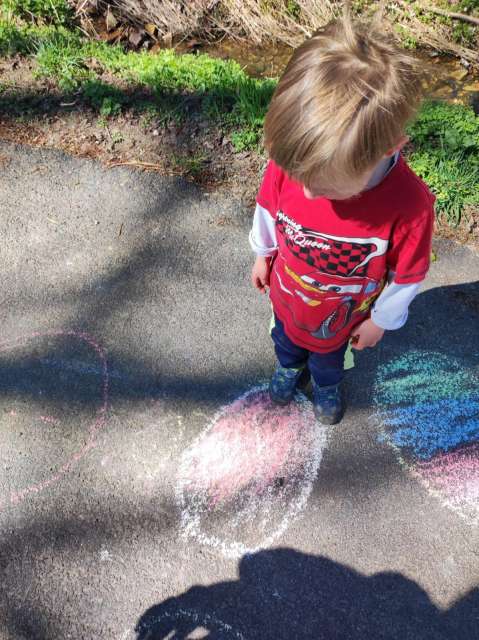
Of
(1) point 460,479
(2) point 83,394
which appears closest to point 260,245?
(2) point 83,394

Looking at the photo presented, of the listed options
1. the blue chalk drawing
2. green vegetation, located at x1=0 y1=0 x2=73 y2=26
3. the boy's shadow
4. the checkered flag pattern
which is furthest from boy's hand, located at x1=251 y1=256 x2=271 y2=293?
green vegetation, located at x1=0 y1=0 x2=73 y2=26

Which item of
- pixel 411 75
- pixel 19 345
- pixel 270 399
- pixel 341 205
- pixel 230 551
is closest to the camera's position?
pixel 411 75

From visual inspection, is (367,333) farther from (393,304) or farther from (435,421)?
(435,421)

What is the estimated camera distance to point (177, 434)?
2320 mm

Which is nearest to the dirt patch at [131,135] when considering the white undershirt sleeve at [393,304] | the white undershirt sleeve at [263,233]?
the white undershirt sleeve at [263,233]

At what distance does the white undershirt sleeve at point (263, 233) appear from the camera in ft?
5.64

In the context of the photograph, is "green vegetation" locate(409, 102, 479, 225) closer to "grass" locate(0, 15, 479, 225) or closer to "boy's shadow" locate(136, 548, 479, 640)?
"grass" locate(0, 15, 479, 225)

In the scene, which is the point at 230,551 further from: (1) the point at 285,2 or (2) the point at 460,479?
(1) the point at 285,2

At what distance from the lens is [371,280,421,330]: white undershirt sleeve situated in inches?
61.5

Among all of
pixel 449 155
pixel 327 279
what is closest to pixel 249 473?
pixel 327 279

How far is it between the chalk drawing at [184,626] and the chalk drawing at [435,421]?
0.98m

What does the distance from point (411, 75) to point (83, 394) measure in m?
1.91

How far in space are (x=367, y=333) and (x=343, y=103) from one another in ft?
2.87

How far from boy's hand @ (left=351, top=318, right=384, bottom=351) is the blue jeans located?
13cm
